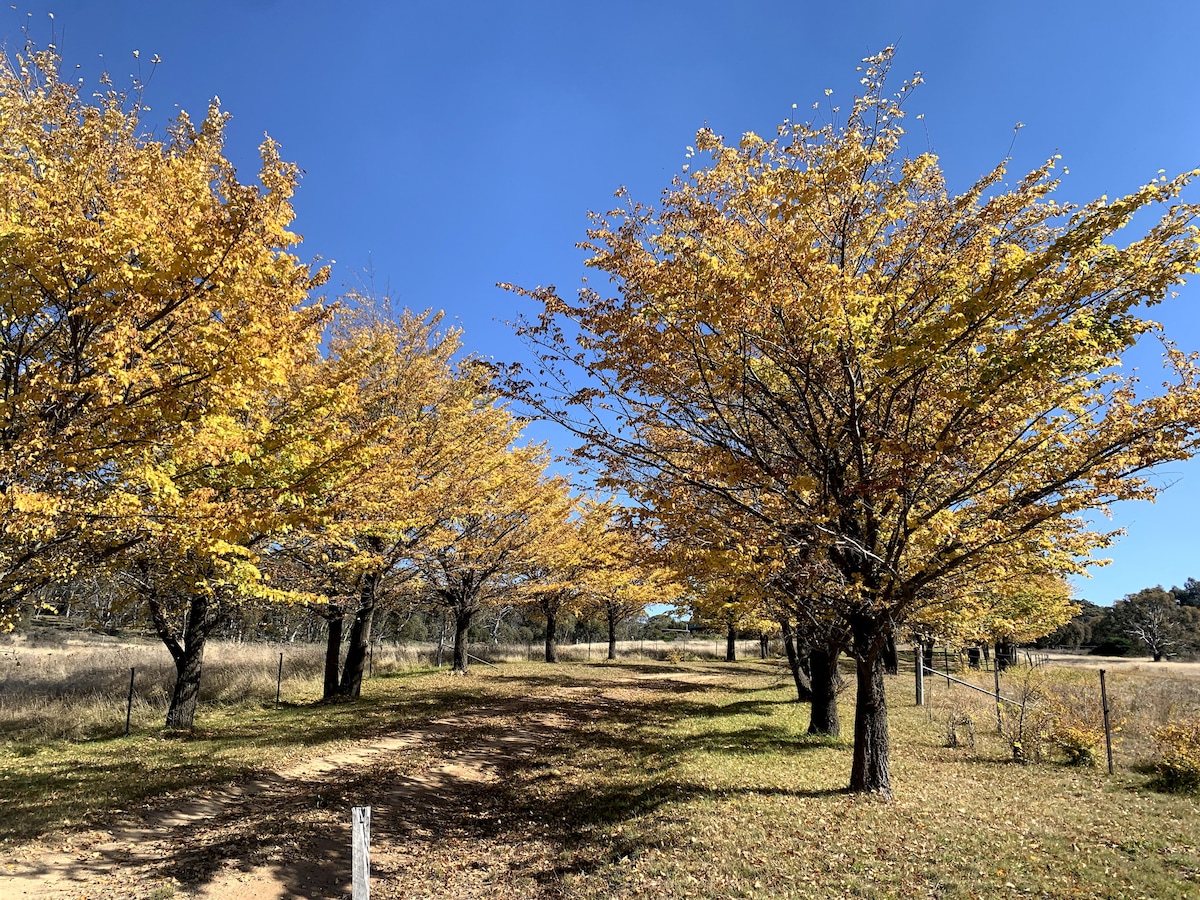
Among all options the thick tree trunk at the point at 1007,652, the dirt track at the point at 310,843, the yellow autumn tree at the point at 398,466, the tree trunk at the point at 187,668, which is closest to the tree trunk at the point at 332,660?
the yellow autumn tree at the point at 398,466

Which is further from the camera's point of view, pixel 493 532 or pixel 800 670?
pixel 493 532

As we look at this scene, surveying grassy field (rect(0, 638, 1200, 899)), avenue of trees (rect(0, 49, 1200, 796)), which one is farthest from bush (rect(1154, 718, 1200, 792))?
avenue of trees (rect(0, 49, 1200, 796))

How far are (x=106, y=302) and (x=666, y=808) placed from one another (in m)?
7.69

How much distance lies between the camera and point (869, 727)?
771 centimetres

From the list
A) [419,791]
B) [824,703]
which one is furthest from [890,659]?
[419,791]

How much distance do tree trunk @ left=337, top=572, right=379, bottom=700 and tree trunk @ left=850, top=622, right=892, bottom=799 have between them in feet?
34.4

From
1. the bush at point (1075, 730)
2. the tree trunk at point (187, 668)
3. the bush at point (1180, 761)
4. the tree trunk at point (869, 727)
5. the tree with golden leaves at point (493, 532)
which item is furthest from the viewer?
the tree with golden leaves at point (493, 532)

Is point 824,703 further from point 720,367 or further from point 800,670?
point 720,367

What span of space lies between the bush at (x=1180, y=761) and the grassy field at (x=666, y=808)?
51cm

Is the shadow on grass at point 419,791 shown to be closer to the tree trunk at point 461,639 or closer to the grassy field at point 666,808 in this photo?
the grassy field at point 666,808

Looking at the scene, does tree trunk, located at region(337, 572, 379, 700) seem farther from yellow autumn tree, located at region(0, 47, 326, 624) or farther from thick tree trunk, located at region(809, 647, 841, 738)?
thick tree trunk, located at region(809, 647, 841, 738)

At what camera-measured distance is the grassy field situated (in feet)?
18.0

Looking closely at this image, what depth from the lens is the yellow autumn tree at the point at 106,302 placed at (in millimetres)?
5195

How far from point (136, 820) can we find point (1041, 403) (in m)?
10.3
